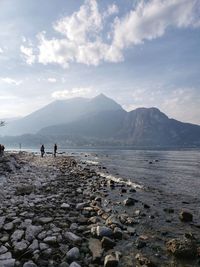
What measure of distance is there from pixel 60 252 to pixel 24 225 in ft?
8.68

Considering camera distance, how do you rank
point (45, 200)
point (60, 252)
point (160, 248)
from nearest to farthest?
1. point (60, 252)
2. point (160, 248)
3. point (45, 200)

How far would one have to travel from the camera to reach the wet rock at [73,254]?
9209 mm

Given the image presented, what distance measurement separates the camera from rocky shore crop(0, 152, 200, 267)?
929cm

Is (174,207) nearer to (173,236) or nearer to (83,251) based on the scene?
(173,236)

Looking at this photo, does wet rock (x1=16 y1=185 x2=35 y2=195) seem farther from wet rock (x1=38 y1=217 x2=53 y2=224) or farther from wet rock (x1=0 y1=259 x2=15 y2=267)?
wet rock (x1=0 y1=259 x2=15 y2=267)

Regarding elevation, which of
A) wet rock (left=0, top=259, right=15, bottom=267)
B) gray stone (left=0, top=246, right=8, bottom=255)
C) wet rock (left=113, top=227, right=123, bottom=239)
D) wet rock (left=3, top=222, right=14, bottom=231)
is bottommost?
wet rock (left=113, top=227, right=123, bottom=239)

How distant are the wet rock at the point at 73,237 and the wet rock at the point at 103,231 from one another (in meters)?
1.00

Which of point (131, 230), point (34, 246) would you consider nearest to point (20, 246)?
point (34, 246)

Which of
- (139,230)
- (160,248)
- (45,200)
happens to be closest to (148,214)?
(139,230)

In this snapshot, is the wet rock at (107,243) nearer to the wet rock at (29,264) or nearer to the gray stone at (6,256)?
the wet rock at (29,264)

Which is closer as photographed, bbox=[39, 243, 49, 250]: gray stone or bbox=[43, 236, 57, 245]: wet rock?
bbox=[39, 243, 49, 250]: gray stone

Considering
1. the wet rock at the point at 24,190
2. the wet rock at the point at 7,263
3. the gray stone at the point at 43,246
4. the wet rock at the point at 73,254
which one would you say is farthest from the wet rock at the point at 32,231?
the wet rock at the point at 24,190

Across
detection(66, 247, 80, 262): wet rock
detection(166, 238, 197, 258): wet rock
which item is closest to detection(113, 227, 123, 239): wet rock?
detection(166, 238, 197, 258): wet rock

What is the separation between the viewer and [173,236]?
12.3 metres
